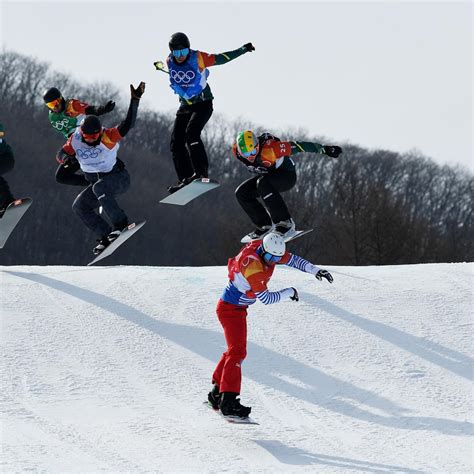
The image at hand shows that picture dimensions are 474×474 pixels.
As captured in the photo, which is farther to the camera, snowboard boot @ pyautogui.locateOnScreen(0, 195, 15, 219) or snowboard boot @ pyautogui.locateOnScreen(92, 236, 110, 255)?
snowboard boot @ pyautogui.locateOnScreen(0, 195, 15, 219)

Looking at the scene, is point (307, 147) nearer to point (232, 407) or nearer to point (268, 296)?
point (268, 296)

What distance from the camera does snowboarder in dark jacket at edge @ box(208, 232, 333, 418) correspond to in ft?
34.2

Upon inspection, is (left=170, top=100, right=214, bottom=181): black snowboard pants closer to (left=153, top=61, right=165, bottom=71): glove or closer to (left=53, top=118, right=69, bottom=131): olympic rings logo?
(left=153, top=61, right=165, bottom=71): glove

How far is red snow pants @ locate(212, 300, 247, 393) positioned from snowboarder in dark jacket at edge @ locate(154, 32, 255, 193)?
4013mm

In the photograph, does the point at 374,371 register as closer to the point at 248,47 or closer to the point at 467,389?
the point at 467,389

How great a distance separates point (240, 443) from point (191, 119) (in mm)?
5705

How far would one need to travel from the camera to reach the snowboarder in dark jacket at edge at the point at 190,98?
1402 cm

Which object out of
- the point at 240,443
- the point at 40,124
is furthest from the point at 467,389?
the point at 40,124

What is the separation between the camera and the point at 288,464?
368 inches

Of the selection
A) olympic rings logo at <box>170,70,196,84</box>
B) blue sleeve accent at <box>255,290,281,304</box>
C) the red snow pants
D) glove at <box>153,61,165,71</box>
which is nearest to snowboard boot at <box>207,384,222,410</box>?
the red snow pants

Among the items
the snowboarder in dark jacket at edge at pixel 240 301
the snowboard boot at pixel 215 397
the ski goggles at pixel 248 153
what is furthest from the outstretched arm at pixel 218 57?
the snowboard boot at pixel 215 397

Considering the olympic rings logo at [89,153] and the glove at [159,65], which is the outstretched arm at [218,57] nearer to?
the glove at [159,65]

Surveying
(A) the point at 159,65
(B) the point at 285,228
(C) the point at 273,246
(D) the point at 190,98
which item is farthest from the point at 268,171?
(C) the point at 273,246

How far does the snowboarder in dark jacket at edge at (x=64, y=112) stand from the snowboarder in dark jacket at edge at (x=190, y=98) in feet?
3.68
